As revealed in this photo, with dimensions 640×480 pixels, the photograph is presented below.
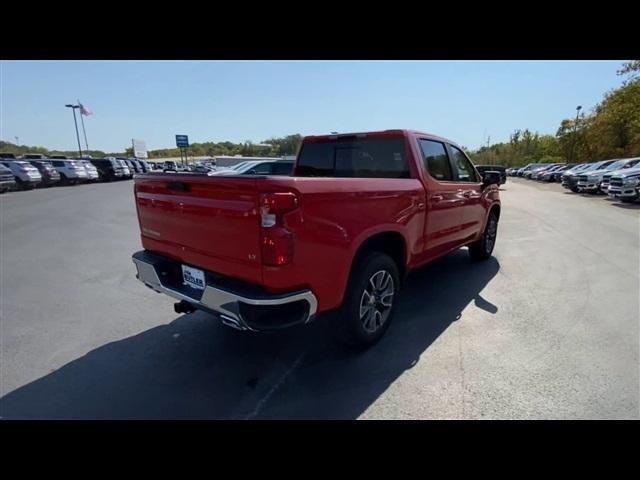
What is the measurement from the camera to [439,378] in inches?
108

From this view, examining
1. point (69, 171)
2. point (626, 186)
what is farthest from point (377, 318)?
point (69, 171)

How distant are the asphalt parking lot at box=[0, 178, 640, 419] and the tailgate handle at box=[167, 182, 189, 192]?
5.01ft

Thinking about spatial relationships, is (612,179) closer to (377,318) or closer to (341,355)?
(377,318)

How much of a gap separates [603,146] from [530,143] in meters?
29.3

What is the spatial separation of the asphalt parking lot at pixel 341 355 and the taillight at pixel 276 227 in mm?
1126

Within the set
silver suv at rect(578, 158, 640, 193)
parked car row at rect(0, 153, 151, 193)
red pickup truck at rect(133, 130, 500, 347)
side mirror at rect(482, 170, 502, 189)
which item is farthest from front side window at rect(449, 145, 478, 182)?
parked car row at rect(0, 153, 151, 193)

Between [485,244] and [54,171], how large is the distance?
2722cm

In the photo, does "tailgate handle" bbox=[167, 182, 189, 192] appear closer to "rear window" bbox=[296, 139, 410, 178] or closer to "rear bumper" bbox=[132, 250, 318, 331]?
"rear bumper" bbox=[132, 250, 318, 331]

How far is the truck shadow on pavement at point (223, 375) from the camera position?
239 centimetres

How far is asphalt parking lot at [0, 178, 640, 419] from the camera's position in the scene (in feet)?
7.97

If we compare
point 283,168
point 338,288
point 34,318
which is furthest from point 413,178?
point 283,168

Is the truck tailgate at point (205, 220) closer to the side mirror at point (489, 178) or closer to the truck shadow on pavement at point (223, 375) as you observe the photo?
the truck shadow on pavement at point (223, 375)

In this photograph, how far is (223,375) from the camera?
2.79 m
